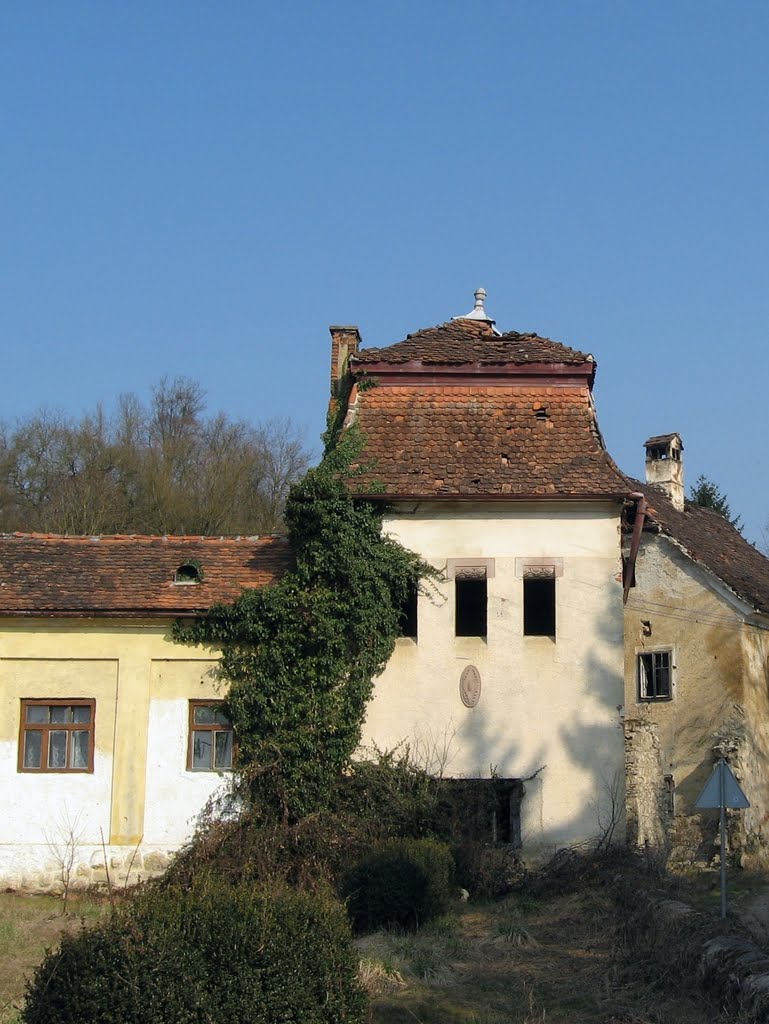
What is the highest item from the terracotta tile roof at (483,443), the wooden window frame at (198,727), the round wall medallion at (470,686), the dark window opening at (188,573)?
the terracotta tile roof at (483,443)

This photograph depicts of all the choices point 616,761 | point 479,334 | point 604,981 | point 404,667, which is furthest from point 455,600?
point 604,981

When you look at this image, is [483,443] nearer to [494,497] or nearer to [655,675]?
[494,497]

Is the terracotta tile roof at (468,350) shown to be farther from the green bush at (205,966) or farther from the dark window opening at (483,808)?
the green bush at (205,966)

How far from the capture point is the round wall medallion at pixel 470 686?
21000 millimetres

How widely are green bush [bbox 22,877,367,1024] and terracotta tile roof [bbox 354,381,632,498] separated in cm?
1135

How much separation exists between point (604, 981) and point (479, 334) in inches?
572

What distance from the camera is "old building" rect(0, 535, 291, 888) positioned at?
20.6 meters

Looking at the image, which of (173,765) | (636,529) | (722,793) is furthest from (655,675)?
(722,793)

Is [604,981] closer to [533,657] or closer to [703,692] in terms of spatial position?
[533,657]

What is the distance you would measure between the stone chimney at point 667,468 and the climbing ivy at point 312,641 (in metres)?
13.1

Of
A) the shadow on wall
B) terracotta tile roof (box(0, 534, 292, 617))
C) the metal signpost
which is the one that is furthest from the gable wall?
the metal signpost

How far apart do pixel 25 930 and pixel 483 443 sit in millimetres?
10667

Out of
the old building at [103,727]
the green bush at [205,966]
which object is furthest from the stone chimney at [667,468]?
the green bush at [205,966]

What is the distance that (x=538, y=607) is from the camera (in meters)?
22.9
